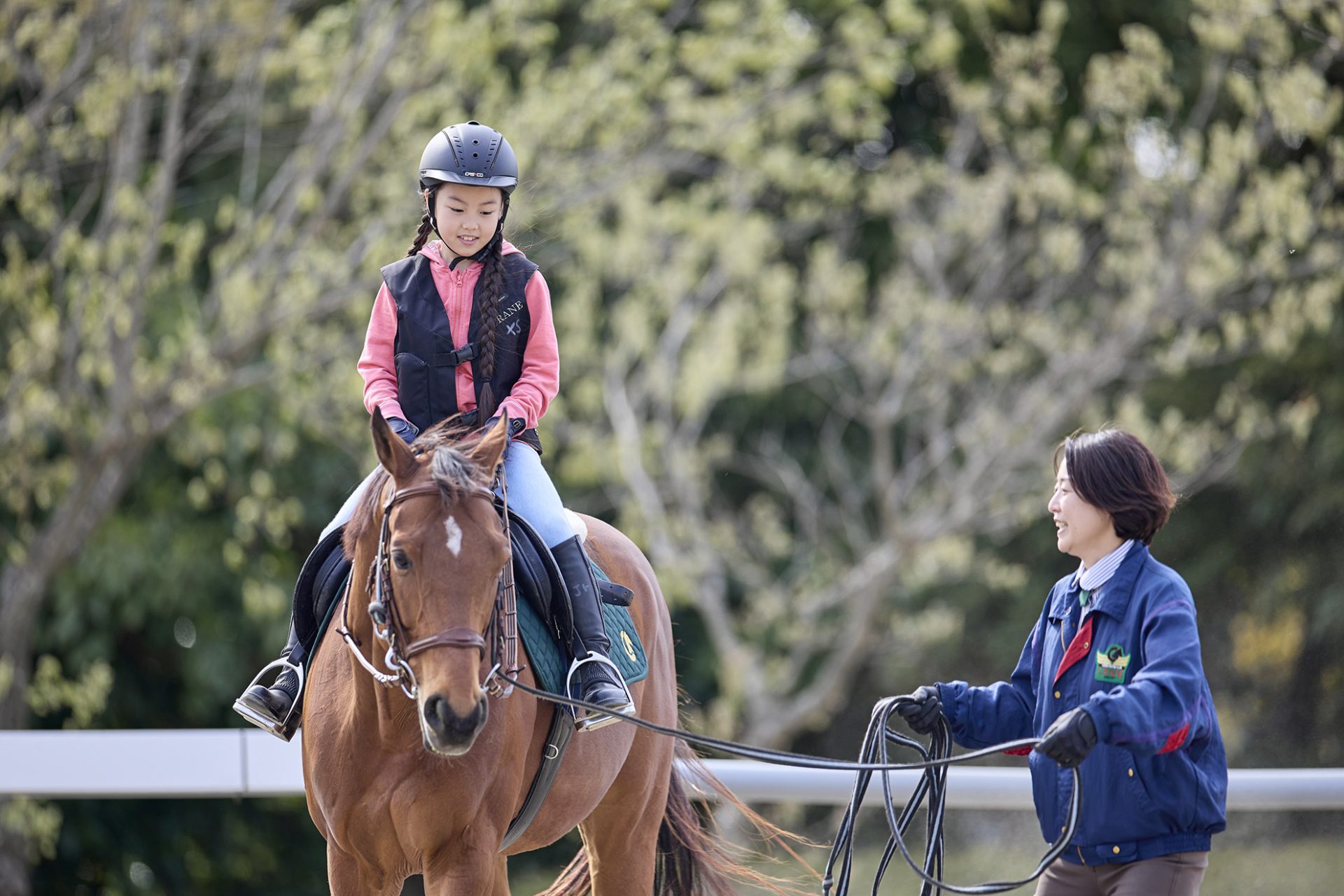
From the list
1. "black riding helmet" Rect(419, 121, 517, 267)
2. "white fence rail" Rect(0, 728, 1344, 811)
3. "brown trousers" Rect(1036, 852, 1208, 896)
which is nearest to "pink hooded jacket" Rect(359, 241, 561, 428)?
"black riding helmet" Rect(419, 121, 517, 267)

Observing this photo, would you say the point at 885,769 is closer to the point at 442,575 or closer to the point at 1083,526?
the point at 1083,526

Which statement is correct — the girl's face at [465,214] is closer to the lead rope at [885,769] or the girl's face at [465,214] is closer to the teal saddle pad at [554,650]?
the teal saddle pad at [554,650]

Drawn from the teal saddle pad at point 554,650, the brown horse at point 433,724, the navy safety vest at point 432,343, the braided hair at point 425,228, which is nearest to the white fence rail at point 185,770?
the brown horse at point 433,724

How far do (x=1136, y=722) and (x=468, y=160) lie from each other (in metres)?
2.03

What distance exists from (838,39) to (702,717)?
5.89 meters

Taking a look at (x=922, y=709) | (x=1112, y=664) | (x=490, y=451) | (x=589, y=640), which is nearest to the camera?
(x=1112, y=664)

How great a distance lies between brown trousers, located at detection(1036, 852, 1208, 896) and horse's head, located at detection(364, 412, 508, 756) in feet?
4.30

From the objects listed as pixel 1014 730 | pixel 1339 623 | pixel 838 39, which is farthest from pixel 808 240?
pixel 1014 730

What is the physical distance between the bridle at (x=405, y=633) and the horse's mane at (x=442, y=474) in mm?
24

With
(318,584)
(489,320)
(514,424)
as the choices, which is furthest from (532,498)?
(318,584)

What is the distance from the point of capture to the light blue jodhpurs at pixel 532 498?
3604 millimetres

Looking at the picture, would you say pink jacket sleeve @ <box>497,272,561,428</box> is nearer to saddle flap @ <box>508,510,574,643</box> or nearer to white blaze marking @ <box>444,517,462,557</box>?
saddle flap @ <box>508,510,574,643</box>

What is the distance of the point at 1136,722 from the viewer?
261 centimetres

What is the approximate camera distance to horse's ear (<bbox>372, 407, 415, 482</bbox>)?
298cm
